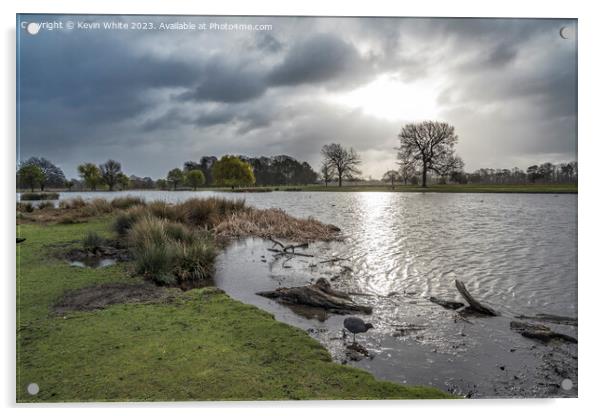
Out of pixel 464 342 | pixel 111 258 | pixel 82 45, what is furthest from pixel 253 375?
pixel 111 258

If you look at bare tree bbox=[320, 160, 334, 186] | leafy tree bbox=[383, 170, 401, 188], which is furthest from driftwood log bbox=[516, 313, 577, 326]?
bare tree bbox=[320, 160, 334, 186]

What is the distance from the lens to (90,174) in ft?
16.1

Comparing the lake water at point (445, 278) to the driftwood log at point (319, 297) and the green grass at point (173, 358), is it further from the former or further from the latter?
the green grass at point (173, 358)

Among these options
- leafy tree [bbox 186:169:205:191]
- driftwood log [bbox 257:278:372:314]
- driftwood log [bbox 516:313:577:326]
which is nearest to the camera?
driftwood log [bbox 516:313:577:326]

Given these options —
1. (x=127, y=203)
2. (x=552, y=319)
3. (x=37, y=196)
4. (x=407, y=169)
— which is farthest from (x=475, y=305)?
(x=127, y=203)

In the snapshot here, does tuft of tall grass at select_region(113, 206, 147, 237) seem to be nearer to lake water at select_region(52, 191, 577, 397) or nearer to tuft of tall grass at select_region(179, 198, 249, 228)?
A: tuft of tall grass at select_region(179, 198, 249, 228)

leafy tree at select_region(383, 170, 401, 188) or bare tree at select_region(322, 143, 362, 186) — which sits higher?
bare tree at select_region(322, 143, 362, 186)

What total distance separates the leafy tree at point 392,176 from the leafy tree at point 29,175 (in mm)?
4430

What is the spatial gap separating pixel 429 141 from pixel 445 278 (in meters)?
1.76

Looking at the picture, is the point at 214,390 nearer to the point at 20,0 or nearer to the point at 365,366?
the point at 365,366

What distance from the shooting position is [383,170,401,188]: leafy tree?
482 centimetres

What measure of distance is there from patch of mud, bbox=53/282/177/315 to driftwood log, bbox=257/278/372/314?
139cm

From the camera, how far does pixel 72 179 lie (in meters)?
4.96

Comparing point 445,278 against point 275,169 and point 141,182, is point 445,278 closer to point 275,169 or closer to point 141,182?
point 275,169
